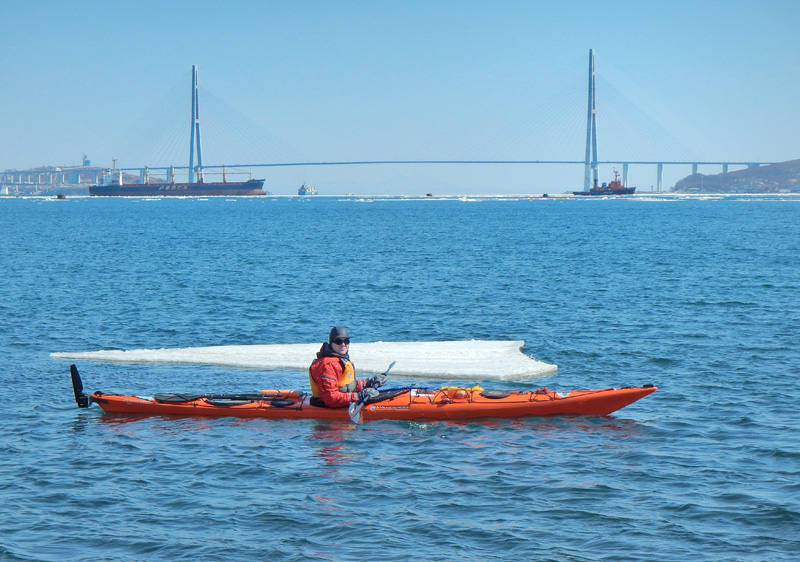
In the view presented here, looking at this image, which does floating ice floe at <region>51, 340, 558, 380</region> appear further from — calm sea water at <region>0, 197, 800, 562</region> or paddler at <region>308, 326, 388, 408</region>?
paddler at <region>308, 326, 388, 408</region>

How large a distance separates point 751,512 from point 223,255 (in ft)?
136

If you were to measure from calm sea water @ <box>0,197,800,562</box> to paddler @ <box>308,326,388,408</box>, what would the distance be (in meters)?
0.46

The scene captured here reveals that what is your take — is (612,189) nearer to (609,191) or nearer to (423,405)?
(609,191)

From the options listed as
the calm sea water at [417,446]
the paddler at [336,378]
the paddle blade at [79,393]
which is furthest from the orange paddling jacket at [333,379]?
the paddle blade at [79,393]

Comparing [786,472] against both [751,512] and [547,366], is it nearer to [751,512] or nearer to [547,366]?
[751,512]

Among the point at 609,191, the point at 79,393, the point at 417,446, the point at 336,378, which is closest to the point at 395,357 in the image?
the point at 336,378

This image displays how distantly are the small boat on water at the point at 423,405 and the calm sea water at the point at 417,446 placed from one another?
184 mm

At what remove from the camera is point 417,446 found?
13.0 m

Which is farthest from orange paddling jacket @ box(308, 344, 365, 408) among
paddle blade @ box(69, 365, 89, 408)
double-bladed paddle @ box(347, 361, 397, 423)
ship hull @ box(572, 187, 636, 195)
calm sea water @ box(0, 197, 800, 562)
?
ship hull @ box(572, 187, 636, 195)

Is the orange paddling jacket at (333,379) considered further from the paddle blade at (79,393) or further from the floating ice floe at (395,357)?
the paddle blade at (79,393)

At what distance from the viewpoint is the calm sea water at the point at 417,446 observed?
977cm

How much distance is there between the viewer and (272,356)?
18453mm

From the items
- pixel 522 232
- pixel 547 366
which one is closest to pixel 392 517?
pixel 547 366

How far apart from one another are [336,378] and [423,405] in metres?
1.45
